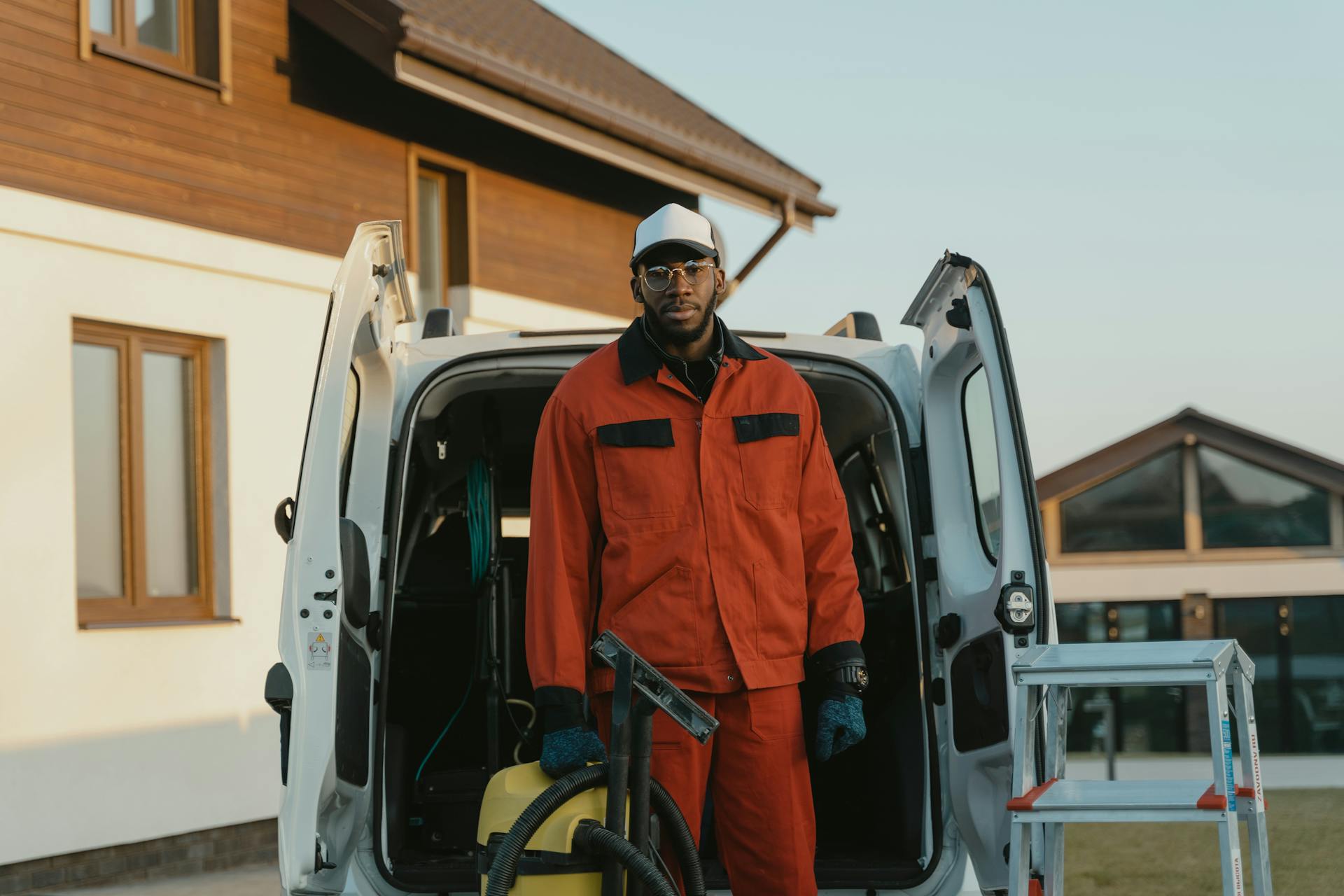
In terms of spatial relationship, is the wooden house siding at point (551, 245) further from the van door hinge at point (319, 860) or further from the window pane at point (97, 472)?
the van door hinge at point (319, 860)

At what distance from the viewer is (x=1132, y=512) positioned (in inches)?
1162

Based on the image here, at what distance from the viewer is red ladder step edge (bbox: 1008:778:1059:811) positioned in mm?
3381

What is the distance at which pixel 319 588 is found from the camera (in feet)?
11.6

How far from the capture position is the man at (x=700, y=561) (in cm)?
361

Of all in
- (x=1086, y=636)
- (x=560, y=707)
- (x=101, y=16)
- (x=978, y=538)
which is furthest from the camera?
(x=1086, y=636)

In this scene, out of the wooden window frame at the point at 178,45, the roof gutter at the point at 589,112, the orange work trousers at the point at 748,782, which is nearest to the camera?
the orange work trousers at the point at 748,782

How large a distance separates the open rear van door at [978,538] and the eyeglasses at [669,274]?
629 mm

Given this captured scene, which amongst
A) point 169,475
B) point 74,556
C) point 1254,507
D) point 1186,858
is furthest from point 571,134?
point 1254,507

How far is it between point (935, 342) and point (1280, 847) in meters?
8.29

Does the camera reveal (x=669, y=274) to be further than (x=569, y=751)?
Yes

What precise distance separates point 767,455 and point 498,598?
158cm

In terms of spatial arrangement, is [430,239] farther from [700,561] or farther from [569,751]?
[569,751]

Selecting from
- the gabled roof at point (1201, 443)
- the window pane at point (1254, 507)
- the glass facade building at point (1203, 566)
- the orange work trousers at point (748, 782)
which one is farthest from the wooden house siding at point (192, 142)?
the window pane at point (1254, 507)

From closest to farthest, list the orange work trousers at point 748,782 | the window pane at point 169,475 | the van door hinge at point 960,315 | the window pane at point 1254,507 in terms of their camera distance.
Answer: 1. the orange work trousers at point 748,782
2. the van door hinge at point 960,315
3. the window pane at point 169,475
4. the window pane at point 1254,507
